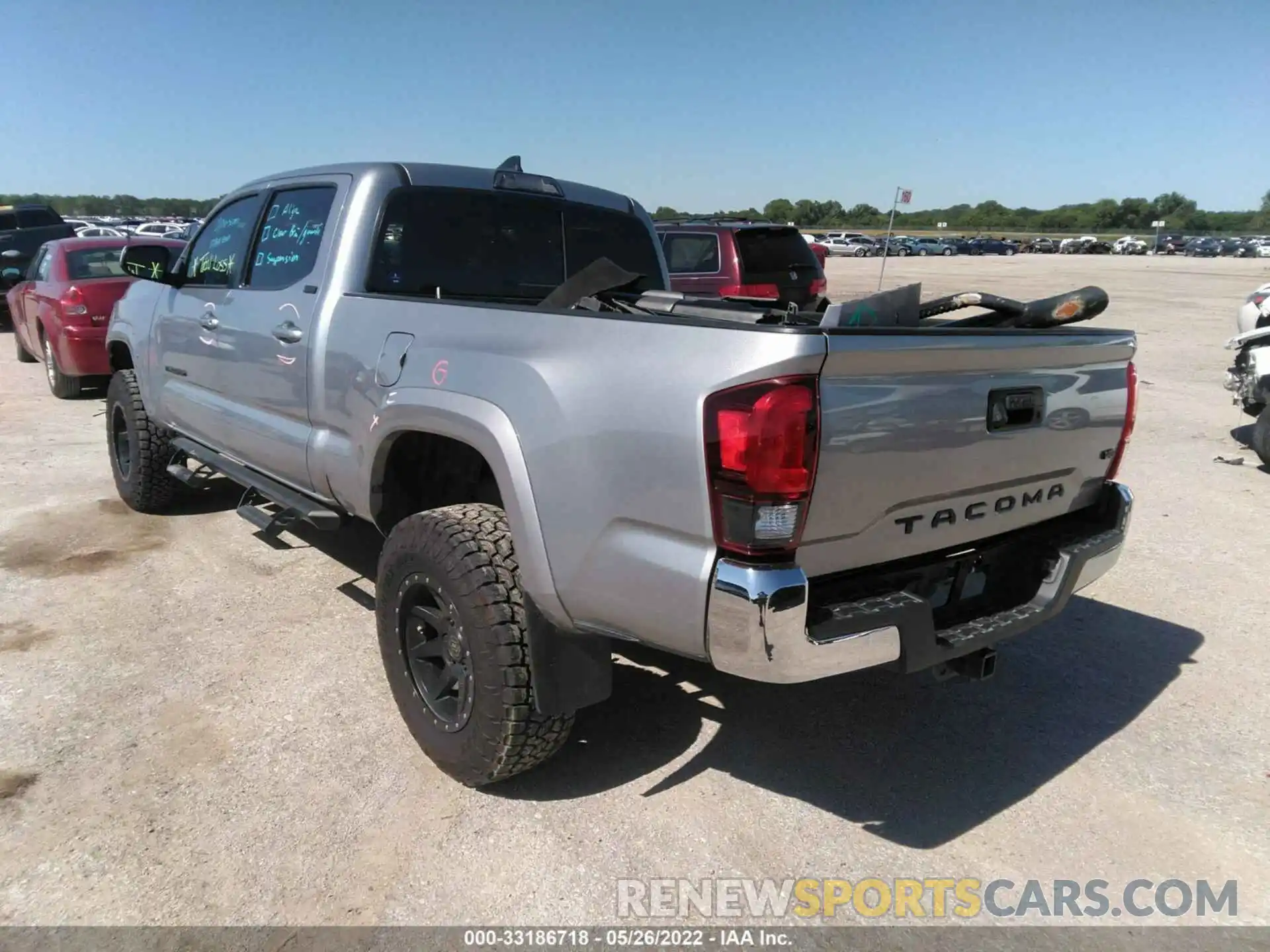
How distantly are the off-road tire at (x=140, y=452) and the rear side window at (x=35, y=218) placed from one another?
18606mm

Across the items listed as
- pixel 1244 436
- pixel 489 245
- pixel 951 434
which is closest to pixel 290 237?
pixel 489 245

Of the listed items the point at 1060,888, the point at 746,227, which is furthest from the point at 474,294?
the point at 746,227

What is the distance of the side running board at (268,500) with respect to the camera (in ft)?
12.1

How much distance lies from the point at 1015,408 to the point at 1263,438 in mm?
Result: 5565

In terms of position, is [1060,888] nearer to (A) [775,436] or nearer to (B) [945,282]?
(A) [775,436]

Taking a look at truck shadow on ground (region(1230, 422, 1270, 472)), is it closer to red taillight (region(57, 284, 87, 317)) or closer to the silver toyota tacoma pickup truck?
the silver toyota tacoma pickup truck

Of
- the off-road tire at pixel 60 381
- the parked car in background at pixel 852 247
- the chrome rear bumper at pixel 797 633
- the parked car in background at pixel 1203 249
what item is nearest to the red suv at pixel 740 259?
the off-road tire at pixel 60 381

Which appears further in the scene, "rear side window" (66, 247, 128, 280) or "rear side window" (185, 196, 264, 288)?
"rear side window" (66, 247, 128, 280)

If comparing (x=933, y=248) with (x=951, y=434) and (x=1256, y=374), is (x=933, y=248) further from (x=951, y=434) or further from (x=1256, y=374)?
(x=951, y=434)

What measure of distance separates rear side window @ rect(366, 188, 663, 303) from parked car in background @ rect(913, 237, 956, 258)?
63706 mm

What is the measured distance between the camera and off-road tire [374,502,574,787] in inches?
106

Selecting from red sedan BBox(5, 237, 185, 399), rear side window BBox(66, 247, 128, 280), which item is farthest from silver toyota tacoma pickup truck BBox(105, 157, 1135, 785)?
rear side window BBox(66, 247, 128, 280)

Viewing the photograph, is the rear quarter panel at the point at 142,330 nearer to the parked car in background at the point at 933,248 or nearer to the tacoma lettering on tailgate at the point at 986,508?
the tacoma lettering on tailgate at the point at 986,508

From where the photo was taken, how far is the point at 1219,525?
5.73m
